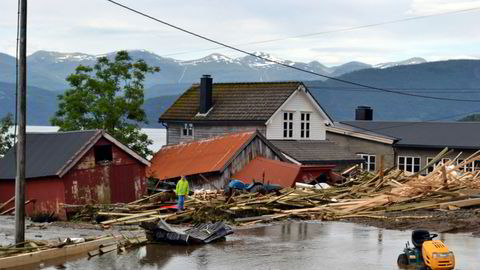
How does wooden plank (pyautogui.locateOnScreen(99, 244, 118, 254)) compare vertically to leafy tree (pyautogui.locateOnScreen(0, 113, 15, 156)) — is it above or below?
below

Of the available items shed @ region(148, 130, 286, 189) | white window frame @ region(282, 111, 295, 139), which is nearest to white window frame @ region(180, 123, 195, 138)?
white window frame @ region(282, 111, 295, 139)

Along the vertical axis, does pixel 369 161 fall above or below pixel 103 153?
below

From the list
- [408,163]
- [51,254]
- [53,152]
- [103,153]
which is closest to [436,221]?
[51,254]

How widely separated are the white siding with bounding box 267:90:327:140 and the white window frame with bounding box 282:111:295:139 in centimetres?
19

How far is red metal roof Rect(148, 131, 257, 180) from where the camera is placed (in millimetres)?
40406

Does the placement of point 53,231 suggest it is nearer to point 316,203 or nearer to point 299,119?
point 316,203

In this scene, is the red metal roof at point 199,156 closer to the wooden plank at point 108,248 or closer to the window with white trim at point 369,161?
the window with white trim at point 369,161

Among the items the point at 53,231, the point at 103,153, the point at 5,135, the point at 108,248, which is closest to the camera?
the point at 108,248

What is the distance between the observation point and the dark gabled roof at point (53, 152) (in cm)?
3281

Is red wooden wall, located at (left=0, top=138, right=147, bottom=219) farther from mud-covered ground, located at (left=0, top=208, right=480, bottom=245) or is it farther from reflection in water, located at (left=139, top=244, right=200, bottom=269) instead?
reflection in water, located at (left=139, top=244, right=200, bottom=269)

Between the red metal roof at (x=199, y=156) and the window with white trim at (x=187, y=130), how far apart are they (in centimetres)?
682

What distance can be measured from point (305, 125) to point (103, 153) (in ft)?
63.5

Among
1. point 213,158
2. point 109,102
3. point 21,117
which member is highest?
point 109,102

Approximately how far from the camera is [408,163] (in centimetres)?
5588
